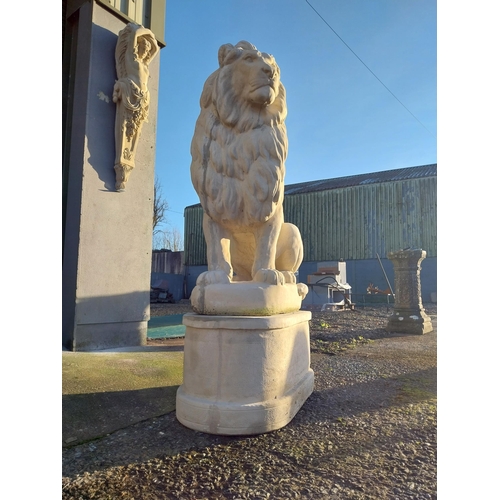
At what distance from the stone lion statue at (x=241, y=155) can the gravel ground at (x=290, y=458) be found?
0.69 meters

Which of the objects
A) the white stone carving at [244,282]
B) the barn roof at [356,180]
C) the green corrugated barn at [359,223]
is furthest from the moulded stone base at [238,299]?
the barn roof at [356,180]

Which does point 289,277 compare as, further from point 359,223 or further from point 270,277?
point 359,223

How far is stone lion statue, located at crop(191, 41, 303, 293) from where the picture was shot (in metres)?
1.90

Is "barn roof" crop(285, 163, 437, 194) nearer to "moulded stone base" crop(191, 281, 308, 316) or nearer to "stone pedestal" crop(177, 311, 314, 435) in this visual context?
"moulded stone base" crop(191, 281, 308, 316)

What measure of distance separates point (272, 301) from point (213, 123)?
37.6 inches

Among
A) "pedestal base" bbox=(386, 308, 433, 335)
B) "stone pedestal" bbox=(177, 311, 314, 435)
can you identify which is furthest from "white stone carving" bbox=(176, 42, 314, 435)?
"pedestal base" bbox=(386, 308, 433, 335)

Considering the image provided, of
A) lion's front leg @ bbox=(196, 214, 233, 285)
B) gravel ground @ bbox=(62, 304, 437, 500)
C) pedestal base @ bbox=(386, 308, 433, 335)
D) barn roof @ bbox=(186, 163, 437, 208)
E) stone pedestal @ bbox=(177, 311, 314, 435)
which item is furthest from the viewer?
barn roof @ bbox=(186, 163, 437, 208)

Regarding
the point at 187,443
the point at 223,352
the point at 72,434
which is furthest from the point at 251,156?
the point at 72,434

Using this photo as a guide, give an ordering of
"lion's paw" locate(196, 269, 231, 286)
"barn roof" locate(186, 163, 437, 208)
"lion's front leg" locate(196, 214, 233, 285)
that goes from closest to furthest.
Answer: "lion's paw" locate(196, 269, 231, 286) < "lion's front leg" locate(196, 214, 233, 285) < "barn roof" locate(186, 163, 437, 208)

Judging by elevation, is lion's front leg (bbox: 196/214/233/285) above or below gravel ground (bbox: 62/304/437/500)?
above

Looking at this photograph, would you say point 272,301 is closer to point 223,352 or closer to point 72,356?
point 223,352

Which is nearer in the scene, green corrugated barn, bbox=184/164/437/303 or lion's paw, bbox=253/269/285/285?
lion's paw, bbox=253/269/285/285

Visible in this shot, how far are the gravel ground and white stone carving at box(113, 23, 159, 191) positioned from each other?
7.57 feet

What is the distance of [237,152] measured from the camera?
1.94 metres
